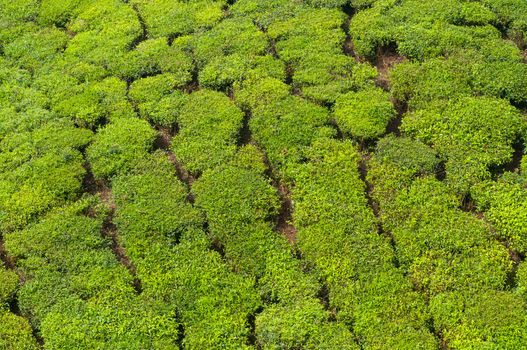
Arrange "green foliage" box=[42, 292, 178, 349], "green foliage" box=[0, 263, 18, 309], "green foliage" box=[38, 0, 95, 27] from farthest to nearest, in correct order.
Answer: "green foliage" box=[38, 0, 95, 27] → "green foliage" box=[0, 263, 18, 309] → "green foliage" box=[42, 292, 178, 349]

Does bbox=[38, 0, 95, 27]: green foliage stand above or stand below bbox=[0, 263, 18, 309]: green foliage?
above

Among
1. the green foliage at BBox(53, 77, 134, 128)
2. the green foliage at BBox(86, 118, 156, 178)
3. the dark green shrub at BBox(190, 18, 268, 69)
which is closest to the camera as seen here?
the green foliage at BBox(86, 118, 156, 178)

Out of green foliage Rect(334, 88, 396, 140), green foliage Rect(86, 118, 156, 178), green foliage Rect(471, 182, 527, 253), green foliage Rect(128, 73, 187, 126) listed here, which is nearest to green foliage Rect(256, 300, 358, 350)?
green foliage Rect(471, 182, 527, 253)

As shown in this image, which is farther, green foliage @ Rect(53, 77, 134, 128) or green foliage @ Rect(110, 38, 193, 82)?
green foliage @ Rect(110, 38, 193, 82)

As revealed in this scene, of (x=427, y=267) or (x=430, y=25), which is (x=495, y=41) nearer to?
(x=430, y=25)

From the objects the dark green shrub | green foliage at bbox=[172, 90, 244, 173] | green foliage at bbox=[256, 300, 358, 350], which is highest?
the dark green shrub

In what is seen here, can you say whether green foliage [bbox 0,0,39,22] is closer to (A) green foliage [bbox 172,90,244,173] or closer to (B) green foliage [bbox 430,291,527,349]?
(A) green foliage [bbox 172,90,244,173]

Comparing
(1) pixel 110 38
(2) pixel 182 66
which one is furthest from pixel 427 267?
(1) pixel 110 38
